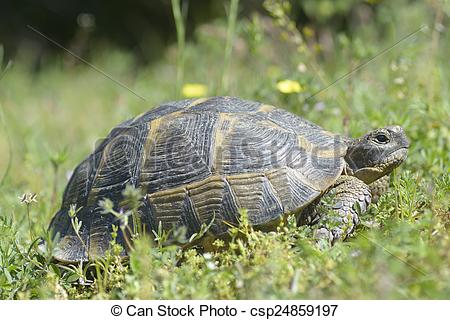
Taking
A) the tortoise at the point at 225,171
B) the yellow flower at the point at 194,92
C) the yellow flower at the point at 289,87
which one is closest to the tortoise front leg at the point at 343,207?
the tortoise at the point at 225,171

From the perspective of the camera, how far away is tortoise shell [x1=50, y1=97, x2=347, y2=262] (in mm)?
3088

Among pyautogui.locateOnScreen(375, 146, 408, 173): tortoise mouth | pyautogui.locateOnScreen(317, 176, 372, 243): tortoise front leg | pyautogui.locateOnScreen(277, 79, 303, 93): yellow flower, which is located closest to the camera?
pyautogui.locateOnScreen(317, 176, 372, 243): tortoise front leg

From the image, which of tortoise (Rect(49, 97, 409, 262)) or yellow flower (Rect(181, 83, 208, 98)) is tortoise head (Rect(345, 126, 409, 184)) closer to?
tortoise (Rect(49, 97, 409, 262))

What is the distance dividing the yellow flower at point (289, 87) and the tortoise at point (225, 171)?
3.46 feet

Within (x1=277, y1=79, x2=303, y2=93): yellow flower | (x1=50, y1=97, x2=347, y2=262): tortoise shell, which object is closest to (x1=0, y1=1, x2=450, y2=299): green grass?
(x1=277, y1=79, x2=303, y2=93): yellow flower

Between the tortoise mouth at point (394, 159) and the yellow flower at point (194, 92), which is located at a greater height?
the yellow flower at point (194, 92)

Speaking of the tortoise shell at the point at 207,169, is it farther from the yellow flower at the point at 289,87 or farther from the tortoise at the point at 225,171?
the yellow flower at the point at 289,87

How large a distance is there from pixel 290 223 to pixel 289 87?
190 cm

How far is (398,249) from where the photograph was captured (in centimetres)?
234

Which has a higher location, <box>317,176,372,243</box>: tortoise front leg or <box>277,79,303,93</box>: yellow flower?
<box>277,79,303,93</box>: yellow flower

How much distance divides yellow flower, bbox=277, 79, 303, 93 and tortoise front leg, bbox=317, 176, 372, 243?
4.56ft

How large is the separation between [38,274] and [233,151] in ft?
3.84

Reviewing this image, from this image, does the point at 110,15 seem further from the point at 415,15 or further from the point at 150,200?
the point at 150,200

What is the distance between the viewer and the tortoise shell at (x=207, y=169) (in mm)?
3088
